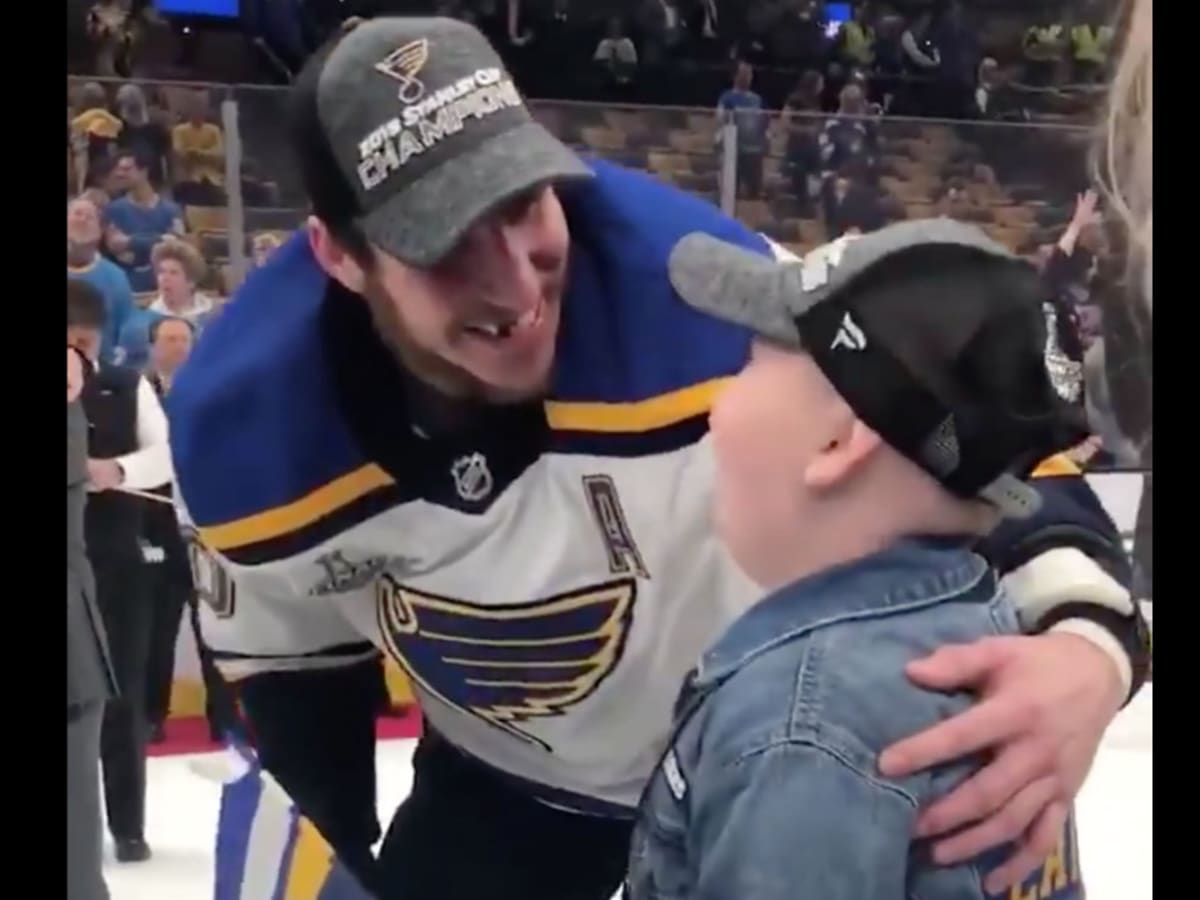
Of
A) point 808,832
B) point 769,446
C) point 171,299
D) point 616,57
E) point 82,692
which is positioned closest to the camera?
point 808,832

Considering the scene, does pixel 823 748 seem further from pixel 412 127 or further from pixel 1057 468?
pixel 412 127

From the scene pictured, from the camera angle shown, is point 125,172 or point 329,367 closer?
point 329,367

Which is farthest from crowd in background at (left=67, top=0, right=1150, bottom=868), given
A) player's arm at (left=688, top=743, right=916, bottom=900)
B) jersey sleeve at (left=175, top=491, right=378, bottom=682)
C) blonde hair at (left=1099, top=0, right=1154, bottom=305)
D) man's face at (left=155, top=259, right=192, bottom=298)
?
player's arm at (left=688, top=743, right=916, bottom=900)

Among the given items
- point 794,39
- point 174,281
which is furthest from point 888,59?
point 174,281

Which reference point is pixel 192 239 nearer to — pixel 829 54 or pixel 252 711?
pixel 252 711

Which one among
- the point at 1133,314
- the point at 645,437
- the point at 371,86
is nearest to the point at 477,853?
the point at 645,437

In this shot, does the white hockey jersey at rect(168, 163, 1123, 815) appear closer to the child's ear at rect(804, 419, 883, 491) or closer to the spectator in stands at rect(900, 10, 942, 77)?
the child's ear at rect(804, 419, 883, 491)

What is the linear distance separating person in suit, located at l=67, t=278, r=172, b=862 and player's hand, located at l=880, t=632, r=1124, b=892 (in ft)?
6.51

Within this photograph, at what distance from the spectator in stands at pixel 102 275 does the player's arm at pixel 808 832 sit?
91.7 inches

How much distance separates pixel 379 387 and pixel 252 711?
34 centimetres

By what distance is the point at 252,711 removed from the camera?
128 centimetres

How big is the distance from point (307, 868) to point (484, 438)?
0.35 m

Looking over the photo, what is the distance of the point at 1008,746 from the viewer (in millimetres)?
760

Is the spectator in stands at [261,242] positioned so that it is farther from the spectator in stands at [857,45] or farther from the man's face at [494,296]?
the spectator in stands at [857,45]
